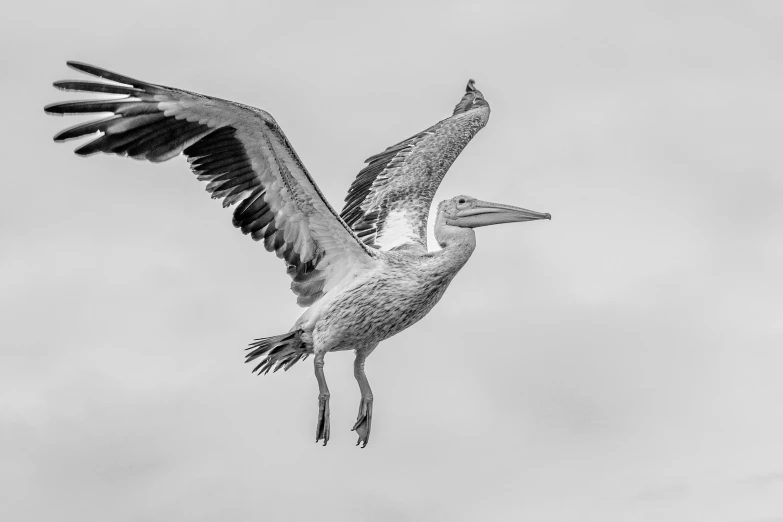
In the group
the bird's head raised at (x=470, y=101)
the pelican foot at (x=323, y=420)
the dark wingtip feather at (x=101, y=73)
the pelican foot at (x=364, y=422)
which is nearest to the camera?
the dark wingtip feather at (x=101, y=73)

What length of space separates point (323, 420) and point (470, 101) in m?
10.1

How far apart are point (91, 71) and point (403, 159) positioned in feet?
23.7

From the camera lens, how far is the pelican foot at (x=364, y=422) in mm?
18125

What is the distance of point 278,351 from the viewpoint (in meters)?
18.4

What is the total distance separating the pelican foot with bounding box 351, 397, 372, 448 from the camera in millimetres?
18125

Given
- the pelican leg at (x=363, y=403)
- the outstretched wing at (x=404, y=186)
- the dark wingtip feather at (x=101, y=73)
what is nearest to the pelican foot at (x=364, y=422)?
the pelican leg at (x=363, y=403)

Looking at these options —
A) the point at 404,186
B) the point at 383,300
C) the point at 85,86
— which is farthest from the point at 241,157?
the point at 404,186

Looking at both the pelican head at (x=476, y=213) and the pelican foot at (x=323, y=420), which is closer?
the pelican foot at (x=323, y=420)

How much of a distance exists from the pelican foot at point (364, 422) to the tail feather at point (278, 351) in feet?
3.38

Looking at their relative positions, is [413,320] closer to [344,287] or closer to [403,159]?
[344,287]

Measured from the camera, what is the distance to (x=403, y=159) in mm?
22000

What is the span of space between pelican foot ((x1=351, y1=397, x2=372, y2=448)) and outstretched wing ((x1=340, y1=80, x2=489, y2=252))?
233 centimetres

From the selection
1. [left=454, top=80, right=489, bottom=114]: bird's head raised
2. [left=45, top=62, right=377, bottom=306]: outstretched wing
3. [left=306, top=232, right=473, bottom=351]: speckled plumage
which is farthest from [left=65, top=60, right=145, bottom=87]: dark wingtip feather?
[left=454, top=80, right=489, bottom=114]: bird's head raised

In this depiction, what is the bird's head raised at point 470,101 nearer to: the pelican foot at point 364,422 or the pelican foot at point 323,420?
the pelican foot at point 364,422
